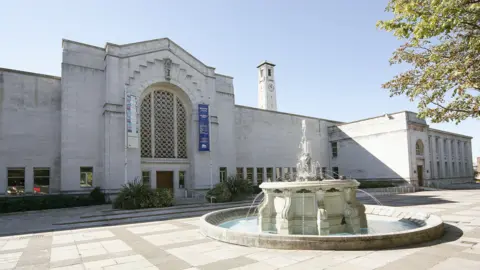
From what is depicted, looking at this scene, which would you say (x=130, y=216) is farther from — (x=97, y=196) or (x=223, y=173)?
(x=223, y=173)

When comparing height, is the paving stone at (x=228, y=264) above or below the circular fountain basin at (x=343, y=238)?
below

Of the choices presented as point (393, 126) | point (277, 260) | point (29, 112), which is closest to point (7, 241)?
point (277, 260)

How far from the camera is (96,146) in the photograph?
24359mm

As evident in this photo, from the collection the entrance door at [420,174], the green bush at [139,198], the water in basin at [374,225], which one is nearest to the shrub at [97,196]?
the green bush at [139,198]

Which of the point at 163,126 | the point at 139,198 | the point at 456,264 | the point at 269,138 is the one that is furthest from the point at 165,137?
the point at 456,264

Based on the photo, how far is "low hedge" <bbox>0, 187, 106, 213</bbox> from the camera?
63.5 ft

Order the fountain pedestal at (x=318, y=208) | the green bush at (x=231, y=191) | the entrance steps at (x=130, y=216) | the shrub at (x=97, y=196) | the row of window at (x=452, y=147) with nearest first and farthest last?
the fountain pedestal at (x=318, y=208), the entrance steps at (x=130, y=216), the shrub at (x=97, y=196), the green bush at (x=231, y=191), the row of window at (x=452, y=147)

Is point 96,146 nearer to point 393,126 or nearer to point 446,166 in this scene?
point 393,126

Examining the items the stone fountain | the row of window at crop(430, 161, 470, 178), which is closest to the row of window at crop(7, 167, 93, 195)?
the stone fountain

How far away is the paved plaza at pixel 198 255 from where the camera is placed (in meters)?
6.95

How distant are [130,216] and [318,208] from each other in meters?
10.8

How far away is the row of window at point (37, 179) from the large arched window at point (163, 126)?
14.7ft

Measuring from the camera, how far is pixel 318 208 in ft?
33.1

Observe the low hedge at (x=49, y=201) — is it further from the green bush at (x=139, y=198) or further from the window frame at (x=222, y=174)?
the window frame at (x=222, y=174)
